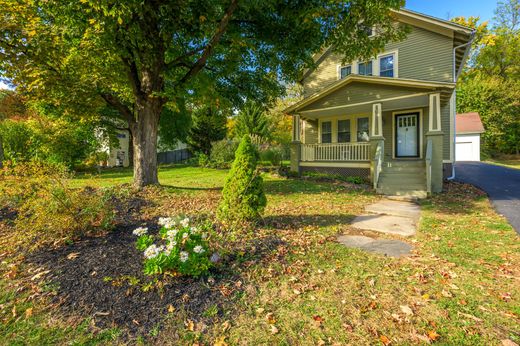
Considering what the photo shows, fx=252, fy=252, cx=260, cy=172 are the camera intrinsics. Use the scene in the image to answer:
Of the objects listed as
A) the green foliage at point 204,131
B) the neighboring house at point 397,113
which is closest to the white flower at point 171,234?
the neighboring house at point 397,113

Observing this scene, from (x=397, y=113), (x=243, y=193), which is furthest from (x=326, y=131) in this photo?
(x=243, y=193)

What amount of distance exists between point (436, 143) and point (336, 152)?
13.1 ft

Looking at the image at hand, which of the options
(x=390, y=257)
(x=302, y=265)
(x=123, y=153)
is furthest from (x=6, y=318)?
(x=123, y=153)

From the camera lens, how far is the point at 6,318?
2381 mm

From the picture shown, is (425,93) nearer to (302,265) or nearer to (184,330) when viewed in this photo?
(302,265)

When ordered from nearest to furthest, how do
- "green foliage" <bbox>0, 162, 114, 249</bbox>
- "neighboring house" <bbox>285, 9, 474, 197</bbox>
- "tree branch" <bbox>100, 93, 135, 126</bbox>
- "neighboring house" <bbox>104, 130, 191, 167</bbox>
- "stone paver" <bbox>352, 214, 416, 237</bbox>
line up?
"green foliage" <bbox>0, 162, 114, 249</bbox> → "stone paver" <bbox>352, 214, 416, 237</bbox> → "tree branch" <bbox>100, 93, 135, 126</bbox> → "neighboring house" <bbox>285, 9, 474, 197</bbox> → "neighboring house" <bbox>104, 130, 191, 167</bbox>

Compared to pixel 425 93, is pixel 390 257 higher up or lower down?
lower down

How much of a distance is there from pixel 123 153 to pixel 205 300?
23198 millimetres

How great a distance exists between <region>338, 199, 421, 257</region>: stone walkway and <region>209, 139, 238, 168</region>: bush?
1088 cm

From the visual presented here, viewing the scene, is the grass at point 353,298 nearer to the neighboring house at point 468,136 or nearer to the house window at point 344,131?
the house window at point 344,131

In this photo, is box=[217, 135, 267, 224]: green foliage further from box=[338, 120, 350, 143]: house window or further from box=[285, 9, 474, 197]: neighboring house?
box=[338, 120, 350, 143]: house window

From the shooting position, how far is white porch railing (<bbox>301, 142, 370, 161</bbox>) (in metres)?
11.1

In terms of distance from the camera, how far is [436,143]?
9.16 m

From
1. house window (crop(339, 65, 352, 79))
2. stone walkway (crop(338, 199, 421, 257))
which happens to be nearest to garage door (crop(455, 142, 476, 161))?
house window (crop(339, 65, 352, 79))
